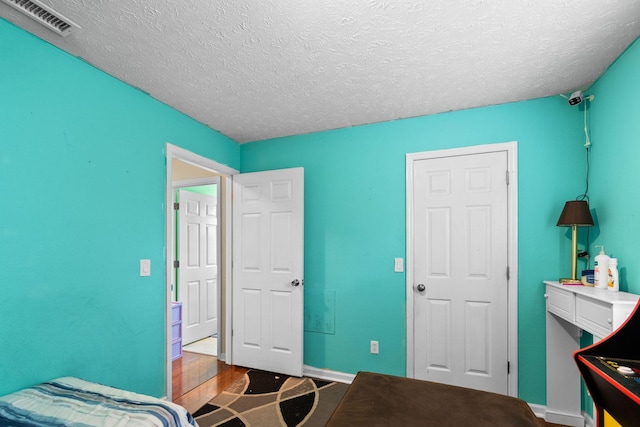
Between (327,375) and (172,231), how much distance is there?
6.64ft

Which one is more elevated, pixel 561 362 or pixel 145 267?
pixel 145 267

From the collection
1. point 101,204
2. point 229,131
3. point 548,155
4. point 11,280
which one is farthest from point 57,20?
point 548,155

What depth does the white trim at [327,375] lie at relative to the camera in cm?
284

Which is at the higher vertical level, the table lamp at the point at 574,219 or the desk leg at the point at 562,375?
the table lamp at the point at 574,219

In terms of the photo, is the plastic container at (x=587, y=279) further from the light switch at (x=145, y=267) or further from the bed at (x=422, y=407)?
the light switch at (x=145, y=267)

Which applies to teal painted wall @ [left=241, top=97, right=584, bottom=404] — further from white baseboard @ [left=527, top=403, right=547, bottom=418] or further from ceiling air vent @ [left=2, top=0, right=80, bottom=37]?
ceiling air vent @ [left=2, top=0, right=80, bottom=37]

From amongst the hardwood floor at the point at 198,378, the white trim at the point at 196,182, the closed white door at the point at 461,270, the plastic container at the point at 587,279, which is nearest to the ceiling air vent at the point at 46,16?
the white trim at the point at 196,182

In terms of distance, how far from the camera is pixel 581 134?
2.23m

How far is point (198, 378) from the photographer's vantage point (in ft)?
9.61

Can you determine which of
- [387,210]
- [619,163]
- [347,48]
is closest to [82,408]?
[347,48]

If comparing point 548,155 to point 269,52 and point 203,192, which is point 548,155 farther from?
point 203,192

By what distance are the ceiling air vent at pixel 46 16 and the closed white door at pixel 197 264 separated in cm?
237

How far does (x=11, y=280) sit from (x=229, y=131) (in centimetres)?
206

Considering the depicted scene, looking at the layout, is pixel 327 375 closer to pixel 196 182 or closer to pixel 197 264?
pixel 197 264
